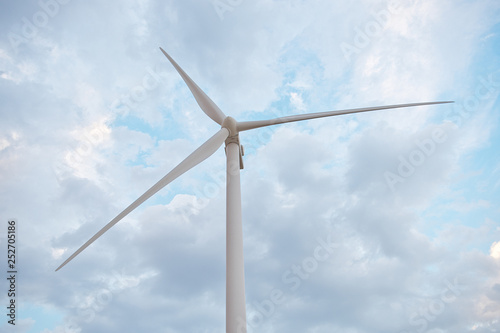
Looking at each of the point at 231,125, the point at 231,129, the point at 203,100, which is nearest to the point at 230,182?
the point at 231,129

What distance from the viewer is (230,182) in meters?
17.0

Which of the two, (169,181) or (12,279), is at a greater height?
(169,181)

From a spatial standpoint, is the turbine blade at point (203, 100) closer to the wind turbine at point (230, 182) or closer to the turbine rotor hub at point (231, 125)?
the wind turbine at point (230, 182)

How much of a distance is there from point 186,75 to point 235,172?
7.38 meters

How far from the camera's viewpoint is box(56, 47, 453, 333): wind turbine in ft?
47.3

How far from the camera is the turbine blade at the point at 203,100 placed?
20453 millimetres

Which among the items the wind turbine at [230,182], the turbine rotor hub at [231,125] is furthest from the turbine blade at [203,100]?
the turbine rotor hub at [231,125]

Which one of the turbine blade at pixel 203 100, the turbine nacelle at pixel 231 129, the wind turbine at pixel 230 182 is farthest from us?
the turbine blade at pixel 203 100

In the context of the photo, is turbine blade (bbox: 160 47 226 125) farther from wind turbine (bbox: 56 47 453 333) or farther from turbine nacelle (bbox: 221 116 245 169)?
turbine nacelle (bbox: 221 116 245 169)

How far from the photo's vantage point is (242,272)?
15062mm

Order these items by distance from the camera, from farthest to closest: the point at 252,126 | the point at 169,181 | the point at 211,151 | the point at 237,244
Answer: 1. the point at 252,126
2. the point at 211,151
3. the point at 169,181
4. the point at 237,244

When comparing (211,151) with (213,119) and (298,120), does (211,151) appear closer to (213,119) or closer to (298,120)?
(213,119)

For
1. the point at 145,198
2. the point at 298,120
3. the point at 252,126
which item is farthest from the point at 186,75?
the point at 145,198

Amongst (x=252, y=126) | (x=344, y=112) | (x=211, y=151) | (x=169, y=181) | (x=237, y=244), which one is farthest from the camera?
(x=344, y=112)
